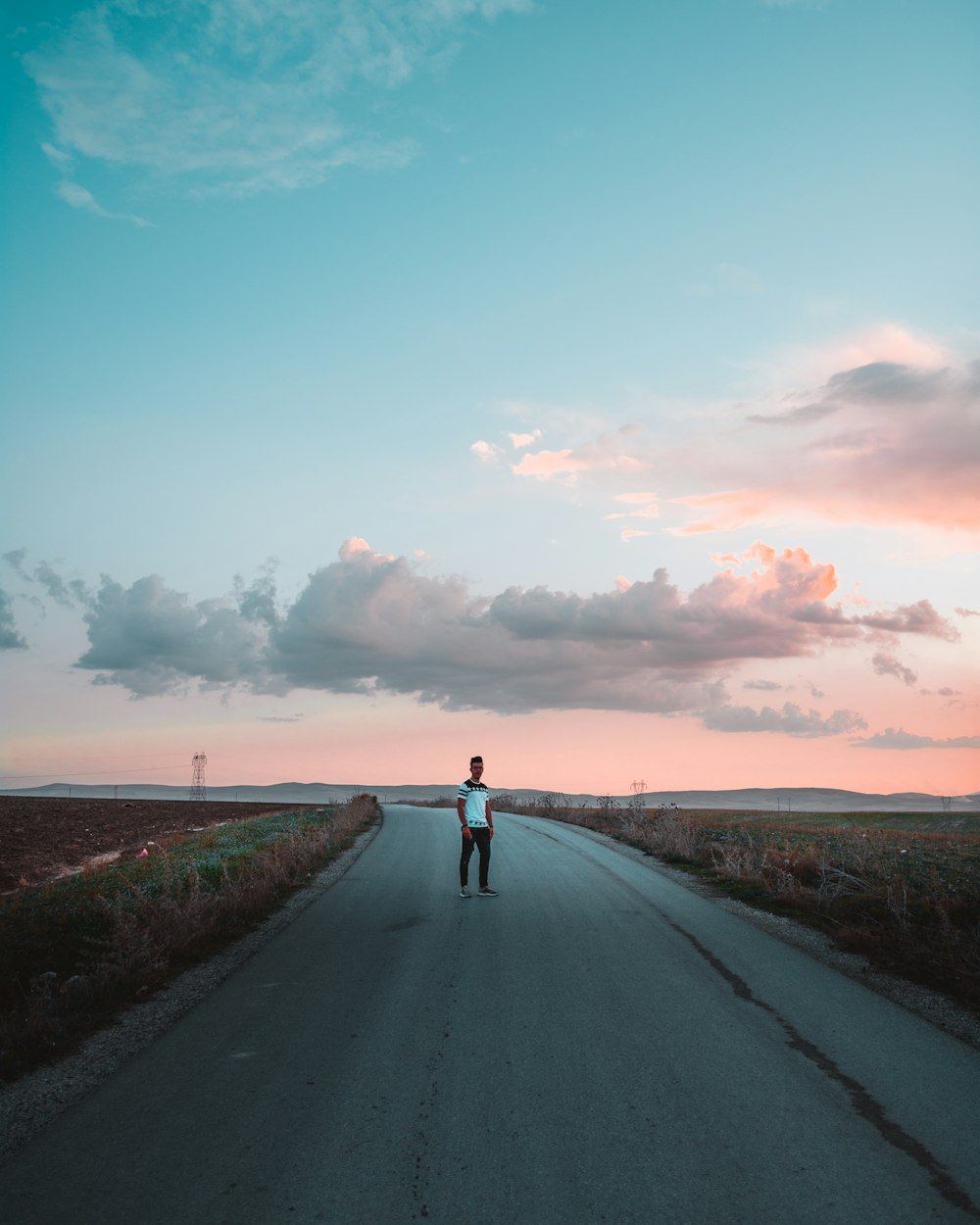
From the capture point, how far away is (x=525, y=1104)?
18.1 ft

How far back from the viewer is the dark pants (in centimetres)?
1462

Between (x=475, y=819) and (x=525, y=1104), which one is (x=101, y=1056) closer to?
(x=525, y=1104)

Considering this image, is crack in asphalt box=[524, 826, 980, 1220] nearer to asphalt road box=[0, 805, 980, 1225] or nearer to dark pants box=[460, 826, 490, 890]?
asphalt road box=[0, 805, 980, 1225]

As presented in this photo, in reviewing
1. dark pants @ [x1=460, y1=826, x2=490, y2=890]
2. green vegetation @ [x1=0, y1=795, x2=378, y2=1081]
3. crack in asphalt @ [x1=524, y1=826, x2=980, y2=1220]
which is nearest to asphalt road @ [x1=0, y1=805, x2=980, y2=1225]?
crack in asphalt @ [x1=524, y1=826, x2=980, y2=1220]

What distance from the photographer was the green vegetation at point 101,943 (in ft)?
24.5

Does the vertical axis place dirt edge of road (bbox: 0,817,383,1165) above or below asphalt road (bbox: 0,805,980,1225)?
below

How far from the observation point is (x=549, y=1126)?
205 inches

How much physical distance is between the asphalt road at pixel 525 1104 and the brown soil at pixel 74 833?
22842 millimetres

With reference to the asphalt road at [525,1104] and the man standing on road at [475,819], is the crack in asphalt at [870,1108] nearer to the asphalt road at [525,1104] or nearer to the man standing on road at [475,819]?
the asphalt road at [525,1104]

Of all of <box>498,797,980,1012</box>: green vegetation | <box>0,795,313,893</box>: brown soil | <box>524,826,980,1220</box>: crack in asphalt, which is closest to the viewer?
<box>524,826,980,1220</box>: crack in asphalt

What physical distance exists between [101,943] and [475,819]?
22.5 feet

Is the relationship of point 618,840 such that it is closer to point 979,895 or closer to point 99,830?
point 979,895

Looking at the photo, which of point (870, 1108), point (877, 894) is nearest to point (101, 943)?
point (870, 1108)

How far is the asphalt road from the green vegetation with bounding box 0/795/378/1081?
3.14 feet
